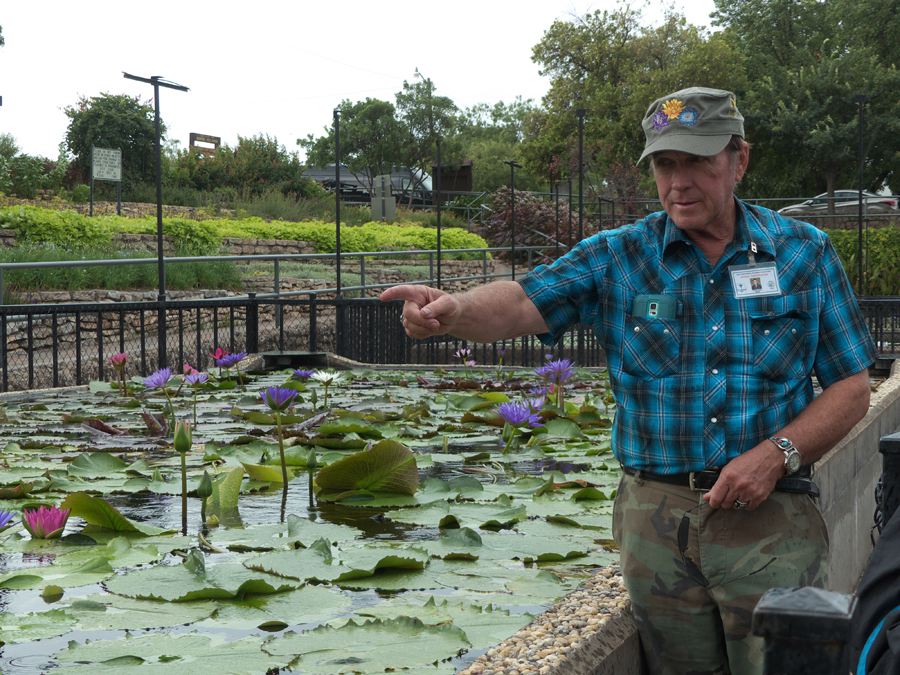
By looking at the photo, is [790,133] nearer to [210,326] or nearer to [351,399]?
→ [210,326]

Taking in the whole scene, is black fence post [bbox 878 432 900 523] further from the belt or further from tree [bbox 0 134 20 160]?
tree [bbox 0 134 20 160]

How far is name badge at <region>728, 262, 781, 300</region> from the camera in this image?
1.68 metres

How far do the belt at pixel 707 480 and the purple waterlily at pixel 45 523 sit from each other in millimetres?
1432

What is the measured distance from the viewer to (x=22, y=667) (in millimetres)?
1384

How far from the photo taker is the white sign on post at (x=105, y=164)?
1412 cm

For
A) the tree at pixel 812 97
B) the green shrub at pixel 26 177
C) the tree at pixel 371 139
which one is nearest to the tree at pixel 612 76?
the tree at pixel 812 97

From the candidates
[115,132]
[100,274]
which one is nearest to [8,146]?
[115,132]

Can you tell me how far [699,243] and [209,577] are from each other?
1282mm

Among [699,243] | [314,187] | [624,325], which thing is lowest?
[624,325]

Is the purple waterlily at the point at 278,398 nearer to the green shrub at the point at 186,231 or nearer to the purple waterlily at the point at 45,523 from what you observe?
the purple waterlily at the point at 45,523

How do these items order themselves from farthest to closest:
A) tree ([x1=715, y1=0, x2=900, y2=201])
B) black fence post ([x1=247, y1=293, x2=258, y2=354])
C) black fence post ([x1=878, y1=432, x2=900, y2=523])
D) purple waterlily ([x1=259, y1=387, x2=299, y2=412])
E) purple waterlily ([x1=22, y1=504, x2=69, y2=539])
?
tree ([x1=715, y1=0, x2=900, y2=201])
black fence post ([x1=247, y1=293, x2=258, y2=354])
purple waterlily ([x1=259, y1=387, x2=299, y2=412])
purple waterlily ([x1=22, y1=504, x2=69, y2=539])
black fence post ([x1=878, y1=432, x2=900, y2=523])

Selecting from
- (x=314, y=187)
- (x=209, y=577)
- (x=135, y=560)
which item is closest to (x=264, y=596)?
(x=209, y=577)

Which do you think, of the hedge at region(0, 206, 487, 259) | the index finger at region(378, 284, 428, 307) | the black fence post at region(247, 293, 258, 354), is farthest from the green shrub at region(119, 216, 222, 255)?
the index finger at region(378, 284, 428, 307)

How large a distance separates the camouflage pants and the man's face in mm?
561
